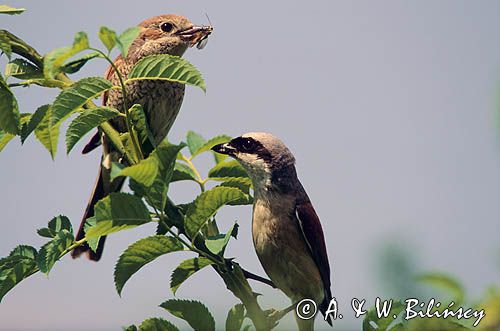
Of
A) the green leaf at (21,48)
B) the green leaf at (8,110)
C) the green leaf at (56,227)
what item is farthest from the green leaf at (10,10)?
the green leaf at (56,227)

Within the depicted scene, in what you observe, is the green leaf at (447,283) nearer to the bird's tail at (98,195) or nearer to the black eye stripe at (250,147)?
the black eye stripe at (250,147)

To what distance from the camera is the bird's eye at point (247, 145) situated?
10.6 ft

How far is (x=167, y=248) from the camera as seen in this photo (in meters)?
2.09

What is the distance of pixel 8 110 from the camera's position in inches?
88.4

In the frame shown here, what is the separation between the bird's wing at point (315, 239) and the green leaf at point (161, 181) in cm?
154

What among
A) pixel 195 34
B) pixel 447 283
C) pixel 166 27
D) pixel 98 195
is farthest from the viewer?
pixel 166 27

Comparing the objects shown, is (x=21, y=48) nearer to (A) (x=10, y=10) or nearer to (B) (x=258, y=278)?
(A) (x=10, y=10)

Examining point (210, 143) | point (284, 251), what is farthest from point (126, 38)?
point (284, 251)

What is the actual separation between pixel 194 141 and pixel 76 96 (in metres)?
0.88

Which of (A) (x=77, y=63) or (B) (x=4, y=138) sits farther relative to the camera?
(B) (x=4, y=138)

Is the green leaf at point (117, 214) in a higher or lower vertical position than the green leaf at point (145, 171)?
lower

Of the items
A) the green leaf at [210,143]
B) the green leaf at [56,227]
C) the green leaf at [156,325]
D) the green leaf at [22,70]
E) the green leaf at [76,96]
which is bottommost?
the green leaf at [156,325]

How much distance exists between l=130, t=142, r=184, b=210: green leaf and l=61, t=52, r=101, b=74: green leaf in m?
0.33

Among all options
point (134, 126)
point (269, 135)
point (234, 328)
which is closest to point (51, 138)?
point (134, 126)
